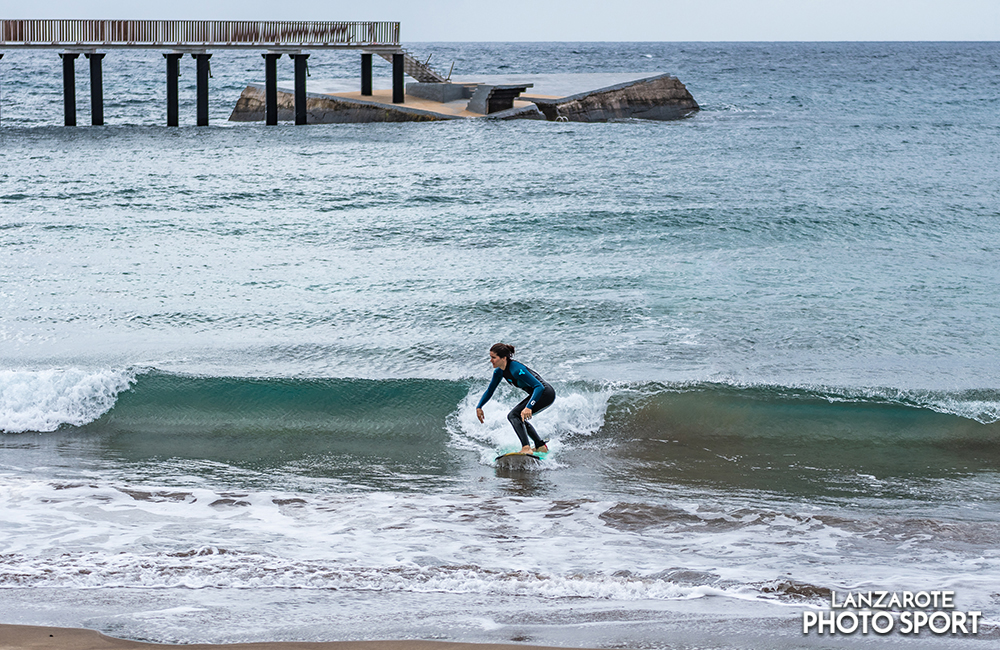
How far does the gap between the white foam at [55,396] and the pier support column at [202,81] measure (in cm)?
2833

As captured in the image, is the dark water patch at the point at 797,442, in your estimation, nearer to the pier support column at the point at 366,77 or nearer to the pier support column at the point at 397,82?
the pier support column at the point at 397,82

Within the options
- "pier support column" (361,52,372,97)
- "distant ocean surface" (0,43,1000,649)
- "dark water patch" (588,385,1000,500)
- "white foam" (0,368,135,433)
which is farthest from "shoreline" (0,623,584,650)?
"pier support column" (361,52,372,97)

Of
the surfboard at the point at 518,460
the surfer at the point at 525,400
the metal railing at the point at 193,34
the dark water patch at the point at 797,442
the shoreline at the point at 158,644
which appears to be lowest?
the surfboard at the point at 518,460

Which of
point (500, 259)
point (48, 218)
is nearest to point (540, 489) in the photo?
point (500, 259)

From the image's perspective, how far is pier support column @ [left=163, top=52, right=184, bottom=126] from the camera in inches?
1422

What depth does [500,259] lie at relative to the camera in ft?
58.4

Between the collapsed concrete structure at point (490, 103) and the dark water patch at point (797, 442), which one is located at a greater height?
the collapsed concrete structure at point (490, 103)

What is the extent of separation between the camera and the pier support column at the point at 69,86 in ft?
116

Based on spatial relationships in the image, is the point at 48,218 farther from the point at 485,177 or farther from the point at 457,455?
the point at 457,455

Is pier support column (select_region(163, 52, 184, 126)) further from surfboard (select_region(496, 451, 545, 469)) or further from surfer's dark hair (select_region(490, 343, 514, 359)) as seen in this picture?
surfboard (select_region(496, 451, 545, 469))

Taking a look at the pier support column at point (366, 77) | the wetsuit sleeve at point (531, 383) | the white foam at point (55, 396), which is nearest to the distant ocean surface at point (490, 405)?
the white foam at point (55, 396)

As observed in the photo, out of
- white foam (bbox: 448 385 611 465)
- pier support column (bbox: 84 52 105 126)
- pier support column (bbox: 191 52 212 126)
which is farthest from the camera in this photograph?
pier support column (bbox: 191 52 212 126)

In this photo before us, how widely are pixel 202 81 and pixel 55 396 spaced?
30.5 metres

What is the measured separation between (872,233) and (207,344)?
Result: 14.1 meters
